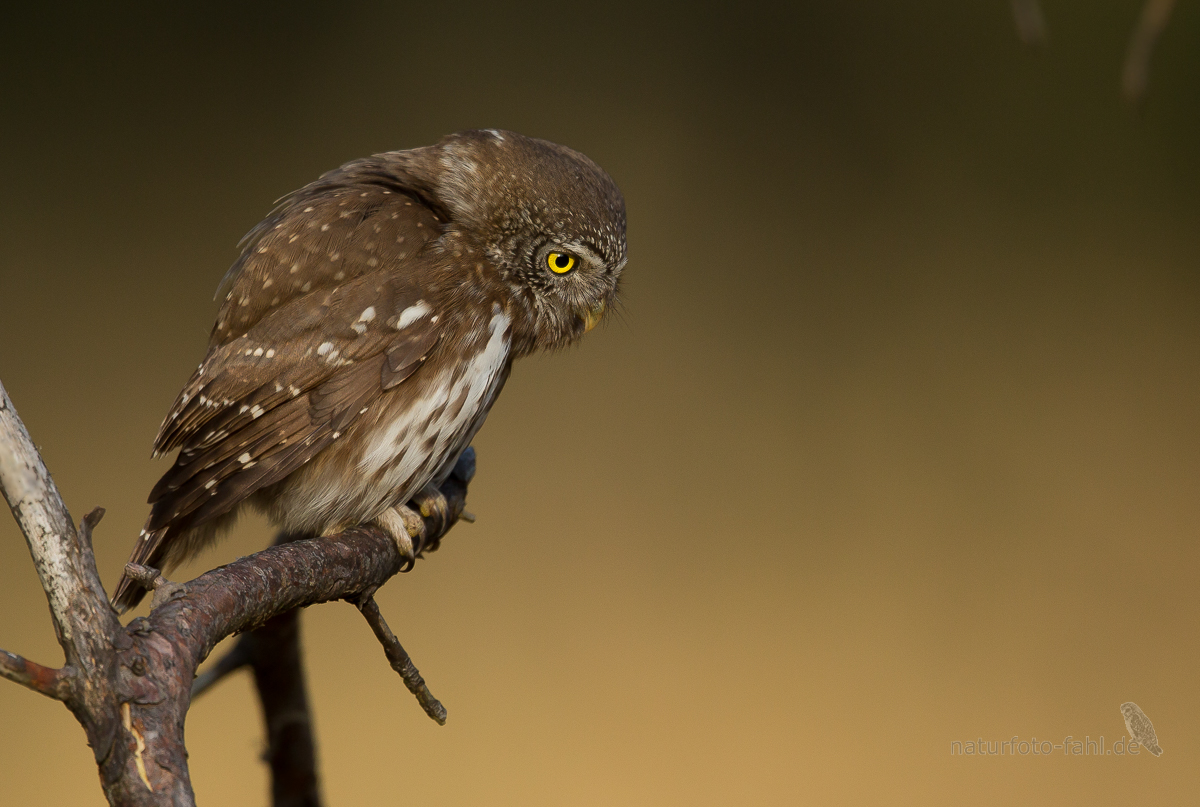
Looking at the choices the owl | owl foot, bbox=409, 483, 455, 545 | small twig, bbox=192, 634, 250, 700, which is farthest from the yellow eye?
the owl

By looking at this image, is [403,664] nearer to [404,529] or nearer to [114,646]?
[404,529]

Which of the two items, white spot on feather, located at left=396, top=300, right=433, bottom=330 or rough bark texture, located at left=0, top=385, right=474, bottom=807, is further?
white spot on feather, located at left=396, top=300, right=433, bottom=330

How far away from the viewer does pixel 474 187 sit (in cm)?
165

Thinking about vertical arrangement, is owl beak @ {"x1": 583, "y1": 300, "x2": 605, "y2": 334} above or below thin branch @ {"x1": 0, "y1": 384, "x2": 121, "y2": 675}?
above

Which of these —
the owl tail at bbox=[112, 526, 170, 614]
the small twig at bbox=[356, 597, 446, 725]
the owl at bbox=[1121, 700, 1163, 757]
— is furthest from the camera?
the owl at bbox=[1121, 700, 1163, 757]

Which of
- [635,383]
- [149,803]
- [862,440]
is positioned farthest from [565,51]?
[149,803]

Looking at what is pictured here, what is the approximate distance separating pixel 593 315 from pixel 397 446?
1.38 ft

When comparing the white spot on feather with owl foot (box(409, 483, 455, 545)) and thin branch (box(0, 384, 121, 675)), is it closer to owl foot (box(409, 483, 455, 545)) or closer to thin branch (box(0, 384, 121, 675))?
owl foot (box(409, 483, 455, 545))

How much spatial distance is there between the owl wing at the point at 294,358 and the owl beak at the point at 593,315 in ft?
1.05

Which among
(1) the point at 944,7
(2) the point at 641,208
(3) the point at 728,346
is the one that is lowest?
(3) the point at 728,346

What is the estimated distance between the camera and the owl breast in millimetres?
1545

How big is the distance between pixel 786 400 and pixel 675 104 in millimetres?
952

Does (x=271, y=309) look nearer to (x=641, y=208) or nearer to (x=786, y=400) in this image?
(x=641, y=208)

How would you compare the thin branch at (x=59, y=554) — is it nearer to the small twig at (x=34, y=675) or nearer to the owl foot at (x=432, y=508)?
the small twig at (x=34, y=675)
